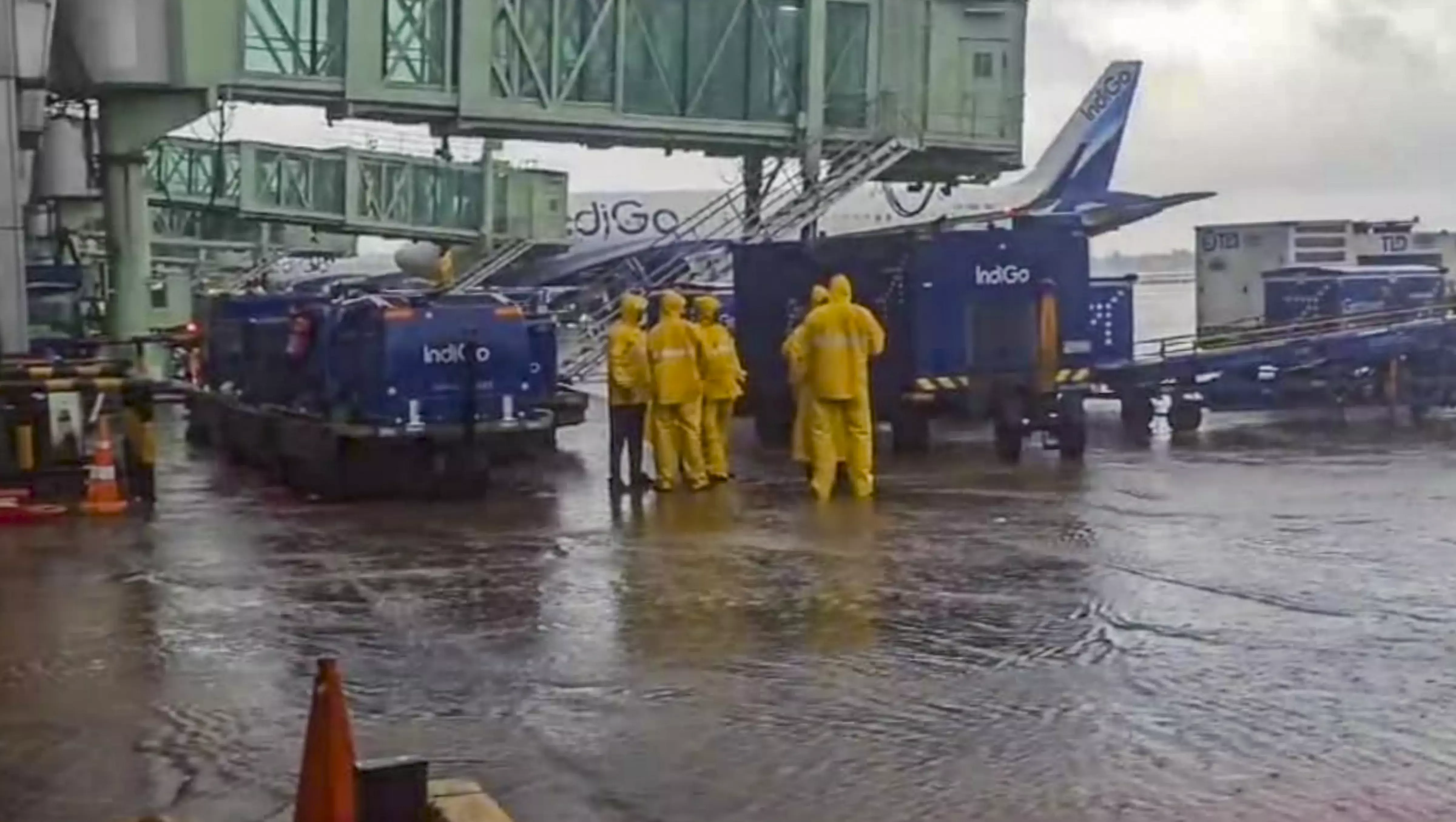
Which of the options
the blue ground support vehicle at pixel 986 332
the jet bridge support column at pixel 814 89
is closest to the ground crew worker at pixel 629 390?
the blue ground support vehicle at pixel 986 332

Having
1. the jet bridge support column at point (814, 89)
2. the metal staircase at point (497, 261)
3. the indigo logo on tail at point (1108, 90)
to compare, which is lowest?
the metal staircase at point (497, 261)

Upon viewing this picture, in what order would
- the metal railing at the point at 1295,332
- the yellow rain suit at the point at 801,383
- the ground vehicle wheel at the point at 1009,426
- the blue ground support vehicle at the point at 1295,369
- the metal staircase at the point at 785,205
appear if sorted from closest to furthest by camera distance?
the yellow rain suit at the point at 801,383 → the ground vehicle wheel at the point at 1009,426 → the blue ground support vehicle at the point at 1295,369 → the metal railing at the point at 1295,332 → the metal staircase at the point at 785,205

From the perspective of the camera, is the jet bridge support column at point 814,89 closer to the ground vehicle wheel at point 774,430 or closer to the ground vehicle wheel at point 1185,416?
the ground vehicle wheel at point 774,430

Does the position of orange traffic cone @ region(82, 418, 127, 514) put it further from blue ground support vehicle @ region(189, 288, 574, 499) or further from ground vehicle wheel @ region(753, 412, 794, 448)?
ground vehicle wheel @ region(753, 412, 794, 448)

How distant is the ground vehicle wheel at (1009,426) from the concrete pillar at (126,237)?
12.4 metres

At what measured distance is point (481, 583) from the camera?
39.0ft

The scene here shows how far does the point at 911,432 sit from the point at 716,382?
4.39 metres

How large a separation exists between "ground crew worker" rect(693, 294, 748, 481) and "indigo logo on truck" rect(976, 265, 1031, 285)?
364 cm

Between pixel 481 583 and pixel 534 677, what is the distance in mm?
3013

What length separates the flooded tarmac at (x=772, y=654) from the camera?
6996 millimetres

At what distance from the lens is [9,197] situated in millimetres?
19953

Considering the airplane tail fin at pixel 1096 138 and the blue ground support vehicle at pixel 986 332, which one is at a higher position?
the airplane tail fin at pixel 1096 138

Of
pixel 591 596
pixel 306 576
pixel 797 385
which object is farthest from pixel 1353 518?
pixel 306 576

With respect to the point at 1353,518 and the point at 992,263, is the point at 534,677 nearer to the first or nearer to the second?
the point at 1353,518
